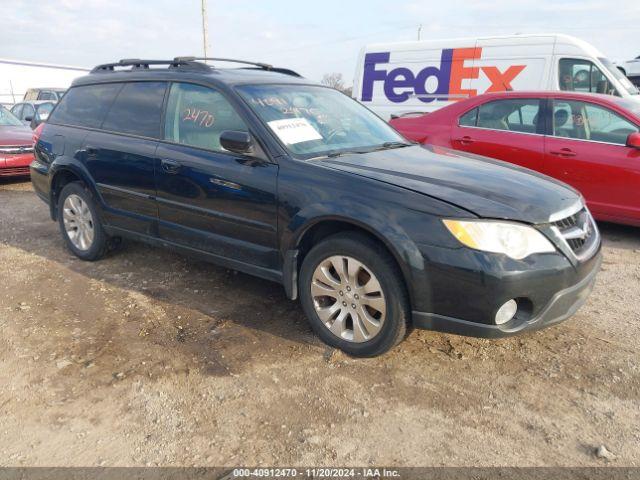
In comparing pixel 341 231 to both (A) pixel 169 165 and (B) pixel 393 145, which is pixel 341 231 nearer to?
(B) pixel 393 145

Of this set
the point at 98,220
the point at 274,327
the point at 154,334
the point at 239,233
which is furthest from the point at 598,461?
the point at 98,220

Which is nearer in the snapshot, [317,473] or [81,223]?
[317,473]

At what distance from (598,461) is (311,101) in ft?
9.45

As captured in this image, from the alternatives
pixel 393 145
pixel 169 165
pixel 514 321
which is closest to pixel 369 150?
pixel 393 145

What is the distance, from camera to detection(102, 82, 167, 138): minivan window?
13.4ft

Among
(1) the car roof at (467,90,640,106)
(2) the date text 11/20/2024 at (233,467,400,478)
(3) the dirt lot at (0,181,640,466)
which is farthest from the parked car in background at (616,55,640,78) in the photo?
(2) the date text 11/20/2024 at (233,467,400,478)

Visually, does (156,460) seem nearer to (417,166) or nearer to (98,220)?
(417,166)

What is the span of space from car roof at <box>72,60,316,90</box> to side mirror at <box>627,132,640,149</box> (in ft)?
10.3

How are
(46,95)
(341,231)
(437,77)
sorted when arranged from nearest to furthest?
(341,231) → (437,77) → (46,95)

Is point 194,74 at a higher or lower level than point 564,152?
higher

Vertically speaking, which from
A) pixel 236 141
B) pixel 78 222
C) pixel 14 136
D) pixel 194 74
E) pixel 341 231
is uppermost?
pixel 194 74

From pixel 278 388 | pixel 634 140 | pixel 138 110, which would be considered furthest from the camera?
pixel 634 140

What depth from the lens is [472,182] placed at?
3.06m

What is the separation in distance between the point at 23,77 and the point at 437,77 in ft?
128
